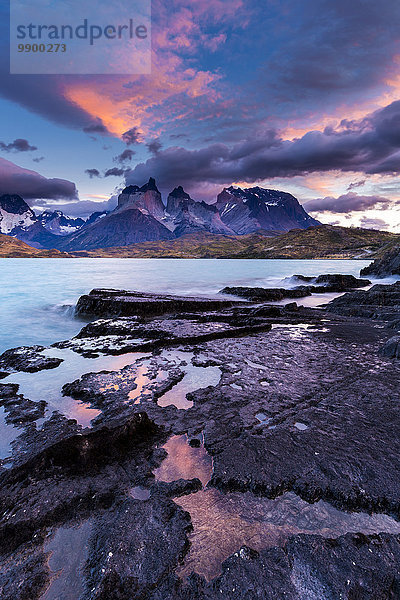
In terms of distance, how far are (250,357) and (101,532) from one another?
7.07m

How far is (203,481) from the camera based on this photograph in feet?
14.4

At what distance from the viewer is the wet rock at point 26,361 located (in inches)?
364

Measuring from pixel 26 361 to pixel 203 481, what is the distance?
8.06 metres

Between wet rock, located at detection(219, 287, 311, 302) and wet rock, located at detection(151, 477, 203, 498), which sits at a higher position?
wet rock, located at detection(219, 287, 311, 302)

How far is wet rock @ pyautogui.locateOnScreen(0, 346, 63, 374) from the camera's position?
9.25 metres

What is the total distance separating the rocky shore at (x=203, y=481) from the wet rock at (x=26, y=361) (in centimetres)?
21

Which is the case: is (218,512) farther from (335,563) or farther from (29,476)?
(29,476)

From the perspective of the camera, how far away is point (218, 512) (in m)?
3.84

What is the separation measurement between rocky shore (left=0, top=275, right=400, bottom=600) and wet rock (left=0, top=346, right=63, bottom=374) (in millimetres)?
212

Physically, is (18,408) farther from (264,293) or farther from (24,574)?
(264,293)

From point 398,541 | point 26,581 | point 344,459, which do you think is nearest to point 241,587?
point 398,541

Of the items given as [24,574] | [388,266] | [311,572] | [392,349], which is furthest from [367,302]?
[388,266]

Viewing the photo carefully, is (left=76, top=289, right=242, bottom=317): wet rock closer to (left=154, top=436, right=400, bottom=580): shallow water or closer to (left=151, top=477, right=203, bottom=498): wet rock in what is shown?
(left=151, top=477, right=203, bottom=498): wet rock

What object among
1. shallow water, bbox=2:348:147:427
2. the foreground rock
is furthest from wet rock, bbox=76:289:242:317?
shallow water, bbox=2:348:147:427
